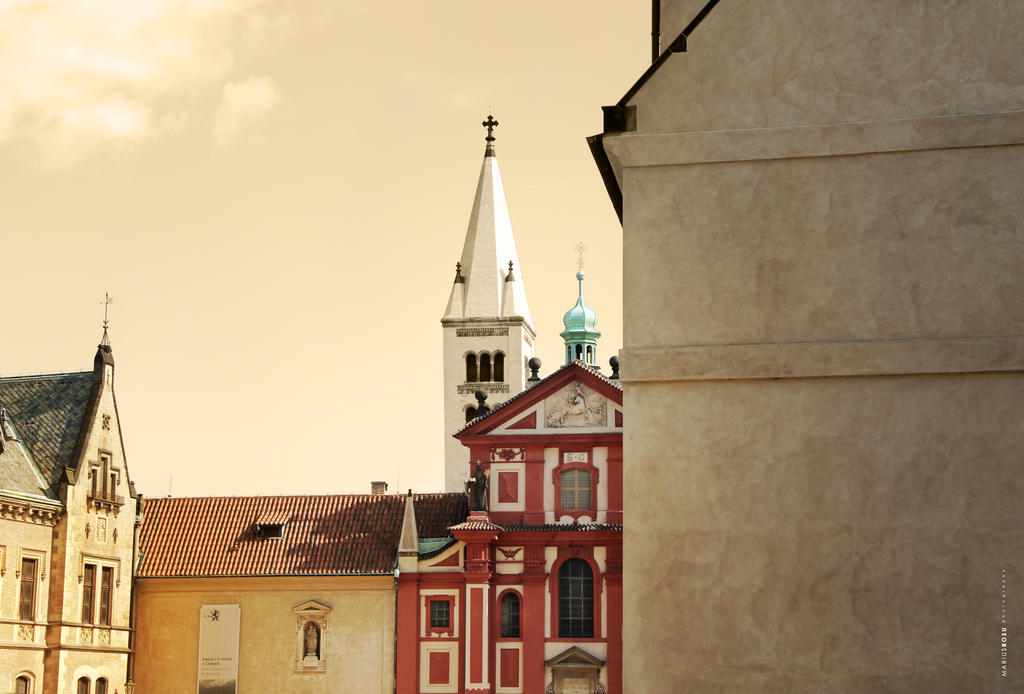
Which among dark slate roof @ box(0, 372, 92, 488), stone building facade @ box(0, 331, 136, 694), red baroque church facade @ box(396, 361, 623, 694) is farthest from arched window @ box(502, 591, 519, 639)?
dark slate roof @ box(0, 372, 92, 488)

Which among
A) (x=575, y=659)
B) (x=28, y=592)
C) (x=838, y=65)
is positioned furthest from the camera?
(x=575, y=659)

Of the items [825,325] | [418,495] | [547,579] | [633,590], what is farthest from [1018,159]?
[418,495]

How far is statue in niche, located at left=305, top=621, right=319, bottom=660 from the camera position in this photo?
45688 millimetres

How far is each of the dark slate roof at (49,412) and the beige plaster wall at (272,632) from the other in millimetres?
5994

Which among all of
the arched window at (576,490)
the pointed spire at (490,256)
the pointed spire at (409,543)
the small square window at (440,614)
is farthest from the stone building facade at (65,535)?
the pointed spire at (490,256)

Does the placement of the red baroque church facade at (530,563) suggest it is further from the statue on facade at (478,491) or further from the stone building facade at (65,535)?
the stone building facade at (65,535)

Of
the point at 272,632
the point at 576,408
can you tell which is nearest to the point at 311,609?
the point at 272,632

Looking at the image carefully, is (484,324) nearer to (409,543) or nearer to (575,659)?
(409,543)

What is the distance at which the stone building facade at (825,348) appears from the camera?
12992 mm

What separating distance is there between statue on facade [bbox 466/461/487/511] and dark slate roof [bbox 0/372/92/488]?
11498mm

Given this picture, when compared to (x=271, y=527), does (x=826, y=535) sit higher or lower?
lower

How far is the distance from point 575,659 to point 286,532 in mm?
10222

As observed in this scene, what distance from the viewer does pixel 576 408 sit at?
4591cm

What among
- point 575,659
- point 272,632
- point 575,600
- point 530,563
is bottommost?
point 575,659
